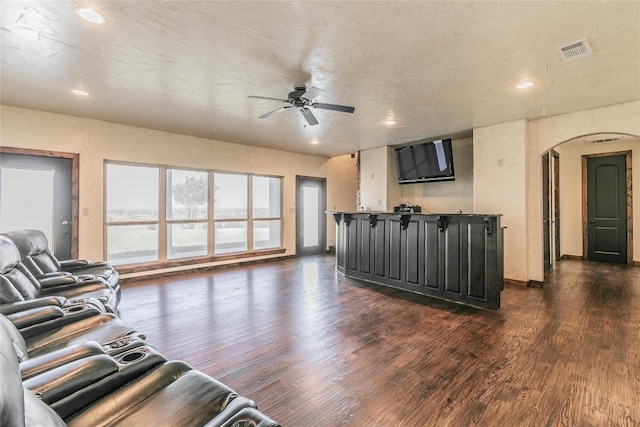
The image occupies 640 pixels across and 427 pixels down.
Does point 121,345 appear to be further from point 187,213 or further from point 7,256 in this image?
point 187,213

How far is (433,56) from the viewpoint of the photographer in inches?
111

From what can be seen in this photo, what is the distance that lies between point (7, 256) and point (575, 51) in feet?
16.9

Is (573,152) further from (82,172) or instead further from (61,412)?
(82,172)

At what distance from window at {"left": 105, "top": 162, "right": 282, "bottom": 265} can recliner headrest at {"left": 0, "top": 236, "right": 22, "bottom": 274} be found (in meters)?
2.81

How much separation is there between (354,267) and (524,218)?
9.46 ft

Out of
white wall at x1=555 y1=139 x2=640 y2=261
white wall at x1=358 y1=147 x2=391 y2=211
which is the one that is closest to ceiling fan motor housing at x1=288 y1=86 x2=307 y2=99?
white wall at x1=358 y1=147 x2=391 y2=211

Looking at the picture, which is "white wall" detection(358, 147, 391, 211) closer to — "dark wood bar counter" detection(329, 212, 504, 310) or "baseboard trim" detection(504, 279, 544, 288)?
"dark wood bar counter" detection(329, 212, 504, 310)

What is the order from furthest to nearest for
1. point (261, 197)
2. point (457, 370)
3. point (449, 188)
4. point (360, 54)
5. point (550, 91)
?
point (261, 197) → point (449, 188) → point (550, 91) → point (360, 54) → point (457, 370)

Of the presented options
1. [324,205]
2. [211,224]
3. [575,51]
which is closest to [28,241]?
[211,224]

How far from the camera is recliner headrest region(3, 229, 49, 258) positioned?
2770mm

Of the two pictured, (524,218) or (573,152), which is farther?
(573,152)

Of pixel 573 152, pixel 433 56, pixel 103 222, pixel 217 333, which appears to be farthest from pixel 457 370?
pixel 573 152

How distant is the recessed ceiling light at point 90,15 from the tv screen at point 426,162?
5570 millimetres

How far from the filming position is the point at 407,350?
2643 millimetres
